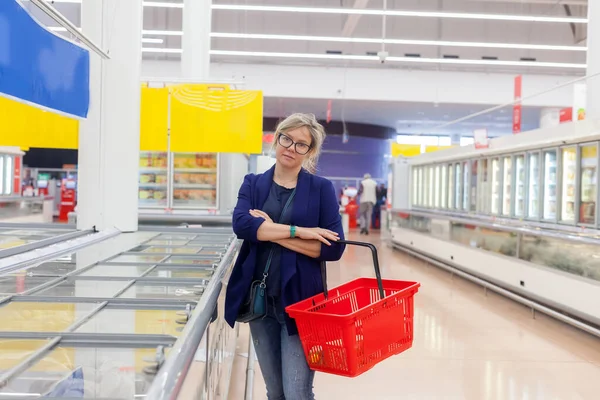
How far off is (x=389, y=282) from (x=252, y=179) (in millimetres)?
687

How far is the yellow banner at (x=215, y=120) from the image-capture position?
7594 mm

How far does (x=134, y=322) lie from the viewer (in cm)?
198

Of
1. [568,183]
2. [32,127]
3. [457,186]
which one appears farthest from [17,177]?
[568,183]

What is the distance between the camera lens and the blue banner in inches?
119

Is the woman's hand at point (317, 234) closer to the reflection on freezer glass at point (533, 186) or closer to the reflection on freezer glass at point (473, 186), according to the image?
the reflection on freezer glass at point (533, 186)

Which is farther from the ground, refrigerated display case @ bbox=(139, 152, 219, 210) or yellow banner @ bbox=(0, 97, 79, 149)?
yellow banner @ bbox=(0, 97, 79, 149)

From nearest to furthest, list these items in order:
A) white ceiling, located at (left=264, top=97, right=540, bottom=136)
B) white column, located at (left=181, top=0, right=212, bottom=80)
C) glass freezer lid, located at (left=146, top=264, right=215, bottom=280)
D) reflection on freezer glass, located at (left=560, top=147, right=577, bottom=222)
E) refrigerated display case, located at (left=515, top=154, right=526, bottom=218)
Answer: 1. glass freezer lid, located at (left=146, top=264, right=215, bottom=280)
2. reflection on freezer glass, located at (left=560, top=147, right=577, bottom=222)
3. white column, located at (left=181, top=0, right=212, bottom=80)
4. refrigerated display case, located at (left=515, top=154, right=526, bottom=218)
5. white ceiling, located at (left=264, top=97, right=540, bottom=136)

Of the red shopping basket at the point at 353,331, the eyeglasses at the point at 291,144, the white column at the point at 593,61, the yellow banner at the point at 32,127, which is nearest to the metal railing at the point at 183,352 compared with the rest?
the red shopping basket at the point at 353,331

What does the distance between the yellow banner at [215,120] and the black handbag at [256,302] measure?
17.2 feet

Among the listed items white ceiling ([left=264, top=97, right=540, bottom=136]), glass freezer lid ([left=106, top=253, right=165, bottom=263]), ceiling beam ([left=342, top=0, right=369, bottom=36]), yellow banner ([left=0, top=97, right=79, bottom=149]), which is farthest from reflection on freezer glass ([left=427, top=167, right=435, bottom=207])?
glass freezer lid ([left=106, top=253, right=165, bottom=263])

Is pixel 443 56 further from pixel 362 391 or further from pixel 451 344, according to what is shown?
pixel 362 391

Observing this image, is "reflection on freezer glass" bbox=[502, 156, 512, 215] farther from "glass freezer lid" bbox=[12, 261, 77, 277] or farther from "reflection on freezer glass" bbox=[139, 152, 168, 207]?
"glass freezer lid" bbox=[12, 261, 77, 277]

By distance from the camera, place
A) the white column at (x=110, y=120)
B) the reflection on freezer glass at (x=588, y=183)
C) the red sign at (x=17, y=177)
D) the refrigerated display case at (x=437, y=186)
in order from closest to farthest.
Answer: the white column at (x=110, y=120) → the reflection on freezer glass at (x=588, y=183) → the refrigerated display case at (x=437, y=186) → the red sign at (x=17, y=177)

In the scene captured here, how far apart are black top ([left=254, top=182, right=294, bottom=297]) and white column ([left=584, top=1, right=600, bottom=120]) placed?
21.5ft
